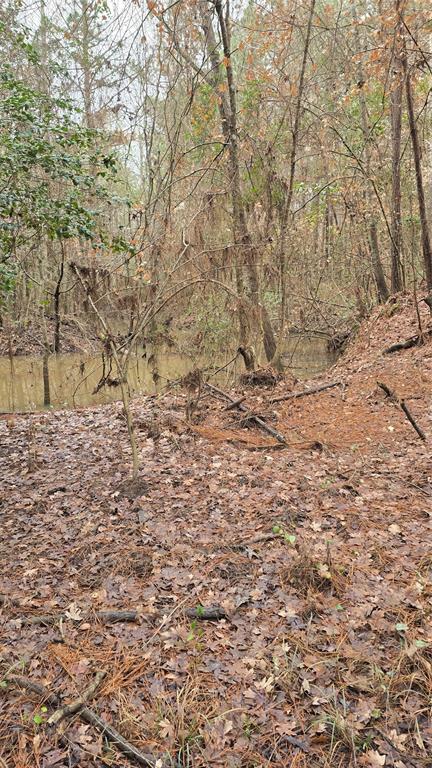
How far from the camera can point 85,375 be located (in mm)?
16578

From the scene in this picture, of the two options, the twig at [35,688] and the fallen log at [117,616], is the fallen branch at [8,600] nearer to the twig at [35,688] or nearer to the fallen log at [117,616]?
the fallen log at [117,616]

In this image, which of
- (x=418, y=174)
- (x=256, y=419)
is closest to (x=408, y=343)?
(x=418, y=174)

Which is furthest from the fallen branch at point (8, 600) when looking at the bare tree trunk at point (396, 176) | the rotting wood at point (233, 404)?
the bare tree trunk at point (396, 176)

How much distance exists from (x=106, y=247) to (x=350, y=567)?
16.9ft

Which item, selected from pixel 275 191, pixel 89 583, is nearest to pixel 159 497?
pixel 89 583

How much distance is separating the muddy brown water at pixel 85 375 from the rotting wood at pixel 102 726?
9284mm

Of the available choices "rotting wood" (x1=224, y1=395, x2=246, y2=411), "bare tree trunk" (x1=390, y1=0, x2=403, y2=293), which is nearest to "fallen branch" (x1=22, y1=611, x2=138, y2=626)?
"rotting wood" (x1=224, y1=395, x2=246, y2=411)

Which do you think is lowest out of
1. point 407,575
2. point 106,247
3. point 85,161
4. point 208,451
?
point 407,575

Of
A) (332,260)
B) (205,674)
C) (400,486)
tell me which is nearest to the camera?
(205,674)

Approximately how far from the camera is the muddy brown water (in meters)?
14.2

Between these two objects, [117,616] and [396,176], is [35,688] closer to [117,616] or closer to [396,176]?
[117,616]

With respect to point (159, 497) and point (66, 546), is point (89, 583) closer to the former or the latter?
point (66, 546)

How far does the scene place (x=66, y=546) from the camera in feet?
15.5

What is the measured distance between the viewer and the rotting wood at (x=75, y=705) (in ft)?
9.20
